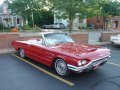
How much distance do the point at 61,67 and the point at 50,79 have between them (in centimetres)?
56

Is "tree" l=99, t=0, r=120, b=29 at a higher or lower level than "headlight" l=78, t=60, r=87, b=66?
higher

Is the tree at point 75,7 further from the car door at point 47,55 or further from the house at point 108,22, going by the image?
the house at point 108,22

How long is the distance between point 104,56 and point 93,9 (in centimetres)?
1249

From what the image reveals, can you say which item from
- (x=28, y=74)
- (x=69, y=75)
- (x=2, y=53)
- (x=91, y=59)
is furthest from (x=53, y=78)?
(x=2, y=53)

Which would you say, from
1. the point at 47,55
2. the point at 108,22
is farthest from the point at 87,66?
the point at 108,22

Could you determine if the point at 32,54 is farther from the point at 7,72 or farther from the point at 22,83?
the point at 22,83

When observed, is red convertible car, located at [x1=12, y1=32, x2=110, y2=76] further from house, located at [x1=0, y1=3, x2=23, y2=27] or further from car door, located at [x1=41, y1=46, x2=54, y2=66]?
house, located at [x1=0, y1=3, x2=23, y2=27]

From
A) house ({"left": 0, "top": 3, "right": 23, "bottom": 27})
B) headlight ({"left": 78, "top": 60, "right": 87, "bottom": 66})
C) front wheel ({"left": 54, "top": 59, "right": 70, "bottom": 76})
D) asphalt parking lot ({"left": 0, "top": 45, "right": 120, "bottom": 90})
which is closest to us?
asphalt parking lot ({"left": 0, "top": 45, "right": 120, "bottom": 90})

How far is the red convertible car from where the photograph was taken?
5426 millimetres

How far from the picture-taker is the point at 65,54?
5688 mm

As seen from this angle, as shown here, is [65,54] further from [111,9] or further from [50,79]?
[111,9]

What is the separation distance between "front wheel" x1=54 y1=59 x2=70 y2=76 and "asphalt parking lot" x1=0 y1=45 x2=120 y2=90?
0.17m

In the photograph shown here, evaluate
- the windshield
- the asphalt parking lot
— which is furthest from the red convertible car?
the asphalt parking lot

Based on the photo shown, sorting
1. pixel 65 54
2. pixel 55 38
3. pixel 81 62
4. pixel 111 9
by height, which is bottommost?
pixel 81 62
